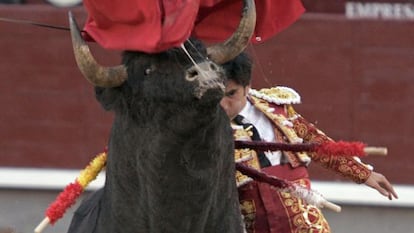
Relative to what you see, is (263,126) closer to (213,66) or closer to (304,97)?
(213,66)

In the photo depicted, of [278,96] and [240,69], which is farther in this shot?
[278,96]

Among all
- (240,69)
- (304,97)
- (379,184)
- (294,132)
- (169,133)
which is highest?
(169,133)

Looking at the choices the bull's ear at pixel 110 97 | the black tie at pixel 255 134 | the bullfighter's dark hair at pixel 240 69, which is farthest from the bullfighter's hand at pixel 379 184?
the bull's ear at pixel 110 97

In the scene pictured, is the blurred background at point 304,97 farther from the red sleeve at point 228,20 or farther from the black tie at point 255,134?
the red sleeve at point 228,20

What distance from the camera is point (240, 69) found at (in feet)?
10.1

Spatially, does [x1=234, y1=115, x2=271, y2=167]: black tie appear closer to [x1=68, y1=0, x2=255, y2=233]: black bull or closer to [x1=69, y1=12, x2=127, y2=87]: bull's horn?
[x1=68, y1=0, x2=255, y2=233]: black bull

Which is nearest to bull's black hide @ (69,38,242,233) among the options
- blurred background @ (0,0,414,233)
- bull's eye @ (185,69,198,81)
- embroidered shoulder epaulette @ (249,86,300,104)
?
bull's eye @ (185,69,198,81)

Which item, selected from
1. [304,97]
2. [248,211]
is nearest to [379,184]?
[248,211]

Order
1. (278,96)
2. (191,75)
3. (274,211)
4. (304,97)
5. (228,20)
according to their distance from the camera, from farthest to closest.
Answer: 1. (304,97)
2. (278,96)
3. (274,211)
4. (228,20)
5. (191,75)

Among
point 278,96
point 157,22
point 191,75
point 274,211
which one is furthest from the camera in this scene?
point 278,96

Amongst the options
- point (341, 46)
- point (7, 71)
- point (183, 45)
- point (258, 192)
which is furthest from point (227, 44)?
point (7, 71)

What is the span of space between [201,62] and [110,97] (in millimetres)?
252

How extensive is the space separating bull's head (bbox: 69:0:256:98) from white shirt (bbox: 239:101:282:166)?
614mm

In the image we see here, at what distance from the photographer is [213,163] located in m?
2.72
